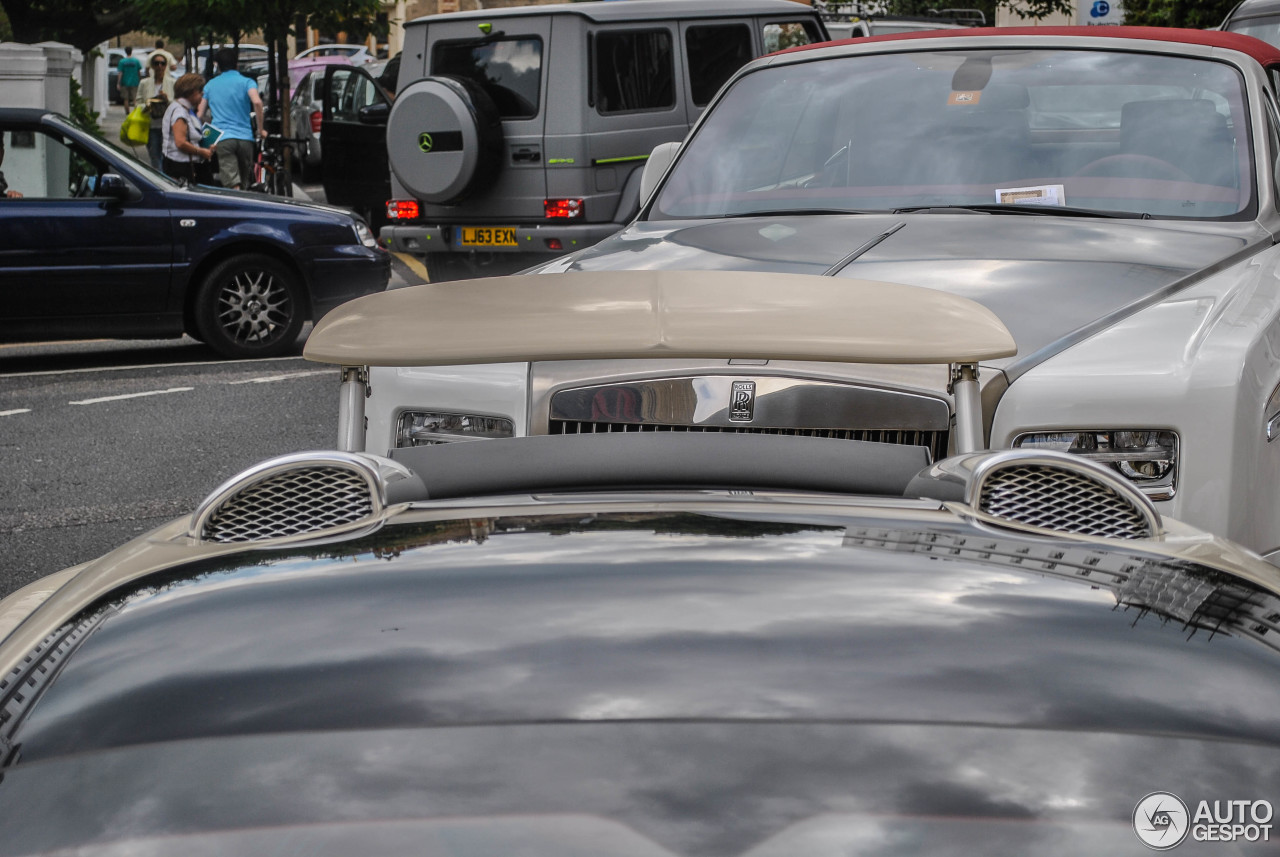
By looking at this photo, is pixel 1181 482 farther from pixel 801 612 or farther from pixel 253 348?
pixel 253 348

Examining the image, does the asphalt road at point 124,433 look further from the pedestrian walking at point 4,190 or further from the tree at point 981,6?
the tree at point 981,6

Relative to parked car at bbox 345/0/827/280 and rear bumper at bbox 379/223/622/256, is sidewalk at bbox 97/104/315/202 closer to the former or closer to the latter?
rear bumper at bbox 379/223/622/256

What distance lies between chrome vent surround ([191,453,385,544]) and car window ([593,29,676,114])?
10.6m

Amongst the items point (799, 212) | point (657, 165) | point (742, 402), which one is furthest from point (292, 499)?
point (657, 165)

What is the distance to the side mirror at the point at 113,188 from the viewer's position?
10.6m

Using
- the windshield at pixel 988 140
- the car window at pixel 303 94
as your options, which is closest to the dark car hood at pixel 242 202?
the windshield at pixel 988 140

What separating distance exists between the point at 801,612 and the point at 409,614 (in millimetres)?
328

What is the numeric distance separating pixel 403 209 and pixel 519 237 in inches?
44.8

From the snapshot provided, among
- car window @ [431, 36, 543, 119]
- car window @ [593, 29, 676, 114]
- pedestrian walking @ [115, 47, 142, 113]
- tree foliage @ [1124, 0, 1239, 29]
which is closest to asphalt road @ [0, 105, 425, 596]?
car window @ [431, 36, 543, 119]

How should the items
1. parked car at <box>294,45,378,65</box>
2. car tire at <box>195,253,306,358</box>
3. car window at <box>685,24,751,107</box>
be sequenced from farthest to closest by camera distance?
parked car at <box>294,45,378,65</box> → car window at <box>685,24,751,107</box> → car tire at <box>195,253,306,358</box>

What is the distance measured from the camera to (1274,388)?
10.8 ft

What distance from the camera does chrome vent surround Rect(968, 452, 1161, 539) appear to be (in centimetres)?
165

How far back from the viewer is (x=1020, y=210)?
14.9ft

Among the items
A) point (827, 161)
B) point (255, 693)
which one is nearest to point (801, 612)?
point (255, 693)
